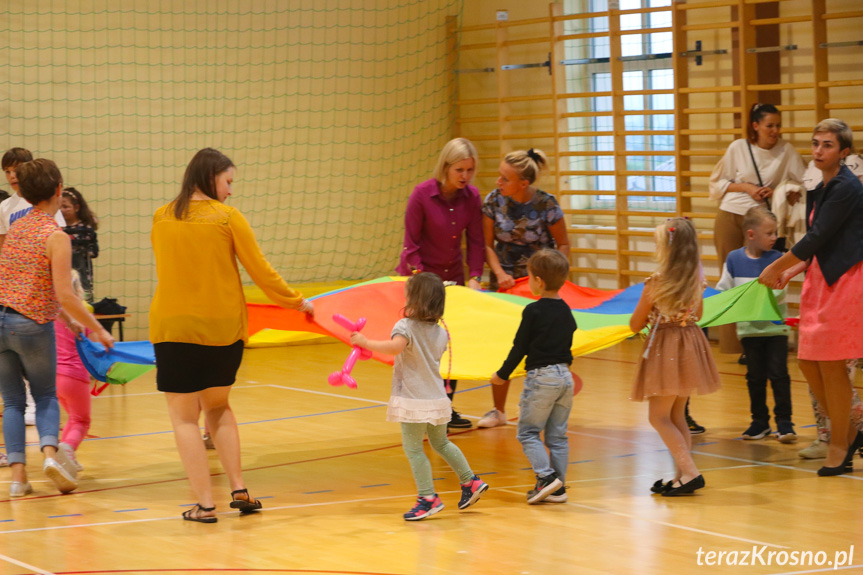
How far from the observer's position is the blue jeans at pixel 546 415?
4188mm

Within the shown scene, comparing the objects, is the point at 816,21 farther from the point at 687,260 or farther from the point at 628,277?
the point at 687,260

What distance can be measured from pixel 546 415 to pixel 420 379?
1.77ft

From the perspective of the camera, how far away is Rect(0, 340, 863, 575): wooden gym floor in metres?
3.46

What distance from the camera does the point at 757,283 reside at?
501 cm

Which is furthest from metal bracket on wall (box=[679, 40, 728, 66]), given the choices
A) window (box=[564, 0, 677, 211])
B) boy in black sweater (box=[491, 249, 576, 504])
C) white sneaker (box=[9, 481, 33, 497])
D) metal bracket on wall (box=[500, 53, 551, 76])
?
white sneaker (box=[9, 481, 33, 497])

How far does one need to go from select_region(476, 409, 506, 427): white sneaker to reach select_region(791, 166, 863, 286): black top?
1945mm

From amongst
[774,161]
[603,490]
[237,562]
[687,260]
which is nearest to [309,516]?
[237,562]

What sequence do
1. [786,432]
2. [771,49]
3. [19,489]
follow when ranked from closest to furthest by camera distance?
[19,489]
[786,432]
[771,49]

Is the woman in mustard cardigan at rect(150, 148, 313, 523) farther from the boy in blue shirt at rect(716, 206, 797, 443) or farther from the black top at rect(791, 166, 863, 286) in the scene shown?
the boy in blue shirt at rect(716, 206, 797, 443)

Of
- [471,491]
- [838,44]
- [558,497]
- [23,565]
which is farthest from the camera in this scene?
[838,44]

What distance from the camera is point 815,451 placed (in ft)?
16.0

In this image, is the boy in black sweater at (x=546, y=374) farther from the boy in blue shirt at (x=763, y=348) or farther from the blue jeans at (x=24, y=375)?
the blue jeans at (x=24, y=375)

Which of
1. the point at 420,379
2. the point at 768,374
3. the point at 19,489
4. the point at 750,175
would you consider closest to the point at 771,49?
the point at 750,175

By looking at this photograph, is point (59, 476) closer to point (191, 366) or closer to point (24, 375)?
point (24, 375)
